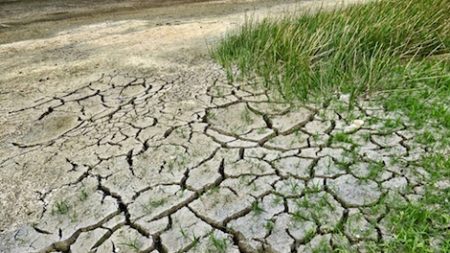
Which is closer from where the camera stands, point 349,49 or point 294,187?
point 294,187

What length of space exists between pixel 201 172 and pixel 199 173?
15 millimetres

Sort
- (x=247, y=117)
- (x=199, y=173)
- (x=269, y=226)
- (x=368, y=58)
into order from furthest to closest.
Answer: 1. (x=368, y=58)
2. (x=247, y=117)
3. (x=199, y=173)
4. (x=269, y=226)

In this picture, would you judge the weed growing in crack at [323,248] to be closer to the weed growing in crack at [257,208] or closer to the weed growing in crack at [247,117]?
Result: the weed growing in crack at [257,208]

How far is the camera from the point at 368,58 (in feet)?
11.1

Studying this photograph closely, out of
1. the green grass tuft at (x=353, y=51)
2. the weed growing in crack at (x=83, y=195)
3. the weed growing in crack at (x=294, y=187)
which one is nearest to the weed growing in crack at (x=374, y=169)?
the weed growing in crack at (x=294, y=187)

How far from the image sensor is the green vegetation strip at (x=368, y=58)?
9.43 ft

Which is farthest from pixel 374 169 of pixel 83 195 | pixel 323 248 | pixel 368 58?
pixel 83 195

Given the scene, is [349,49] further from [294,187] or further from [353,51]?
[294,187]

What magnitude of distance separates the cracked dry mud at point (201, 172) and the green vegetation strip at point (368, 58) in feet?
0.57

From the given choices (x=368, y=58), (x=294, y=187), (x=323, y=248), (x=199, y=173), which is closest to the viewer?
(x=323, y=248)

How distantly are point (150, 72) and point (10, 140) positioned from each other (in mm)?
1365

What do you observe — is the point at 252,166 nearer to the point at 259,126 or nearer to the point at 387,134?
the point at 259,126

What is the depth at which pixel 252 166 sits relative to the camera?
95.7 inches

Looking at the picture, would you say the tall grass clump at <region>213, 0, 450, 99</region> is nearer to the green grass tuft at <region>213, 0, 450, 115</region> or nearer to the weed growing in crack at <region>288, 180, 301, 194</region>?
the green grass tuft at <region>213, 0, 450, 115</region>
